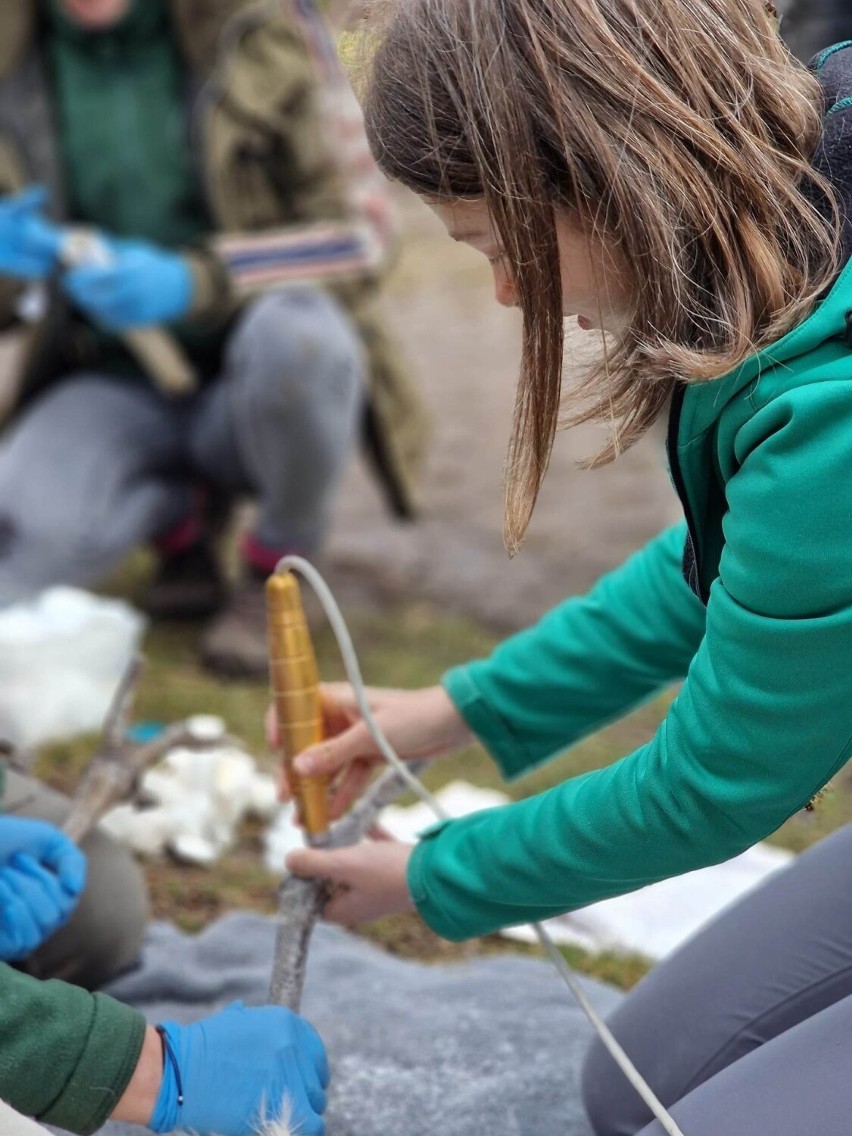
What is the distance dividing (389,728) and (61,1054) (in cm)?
42

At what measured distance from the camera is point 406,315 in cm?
486

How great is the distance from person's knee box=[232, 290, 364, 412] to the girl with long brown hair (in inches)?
54.5

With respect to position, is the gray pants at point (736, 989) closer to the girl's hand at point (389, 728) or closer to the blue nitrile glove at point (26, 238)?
the girl's hand at point (389, 728)

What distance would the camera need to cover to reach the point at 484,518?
3125 millimetres

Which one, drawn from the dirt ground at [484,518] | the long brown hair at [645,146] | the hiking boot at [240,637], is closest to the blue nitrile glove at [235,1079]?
the long brown hair at [645,146]

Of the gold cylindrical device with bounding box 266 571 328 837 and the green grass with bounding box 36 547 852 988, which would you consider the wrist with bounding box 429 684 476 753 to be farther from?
the green grass with bounding box 36 547 852 988

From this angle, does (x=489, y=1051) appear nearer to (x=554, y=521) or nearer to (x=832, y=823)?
(x=832, y=823)

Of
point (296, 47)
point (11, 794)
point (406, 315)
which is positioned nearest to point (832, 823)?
point (11, 794)

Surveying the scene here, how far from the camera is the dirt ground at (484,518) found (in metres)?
2.76

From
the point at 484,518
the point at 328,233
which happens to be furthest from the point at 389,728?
the point at 484,518

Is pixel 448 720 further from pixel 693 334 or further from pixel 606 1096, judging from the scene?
pixel 693 334

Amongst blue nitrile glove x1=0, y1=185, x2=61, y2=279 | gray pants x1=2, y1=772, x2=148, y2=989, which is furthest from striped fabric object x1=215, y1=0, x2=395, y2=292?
gray pants x1=2, y1=772, x2=148, y2=989

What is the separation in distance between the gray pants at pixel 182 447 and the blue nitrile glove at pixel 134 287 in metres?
0.13

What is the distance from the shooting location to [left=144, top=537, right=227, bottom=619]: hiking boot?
2.62 m
